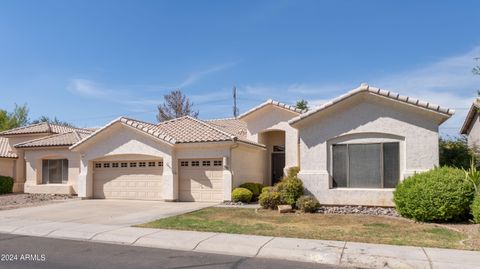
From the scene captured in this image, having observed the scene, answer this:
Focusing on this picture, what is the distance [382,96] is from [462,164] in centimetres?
617

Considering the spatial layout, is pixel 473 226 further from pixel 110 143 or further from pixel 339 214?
pixel 110 143

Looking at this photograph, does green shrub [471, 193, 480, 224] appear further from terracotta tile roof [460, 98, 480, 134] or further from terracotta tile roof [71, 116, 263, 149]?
terracotta tile roof [460, 98, 480, 134]

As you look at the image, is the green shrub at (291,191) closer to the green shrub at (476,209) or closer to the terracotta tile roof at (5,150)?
the green shrub at (476,209)

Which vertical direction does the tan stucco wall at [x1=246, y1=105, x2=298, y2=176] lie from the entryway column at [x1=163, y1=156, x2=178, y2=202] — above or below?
above

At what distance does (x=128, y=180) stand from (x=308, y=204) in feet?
35.0

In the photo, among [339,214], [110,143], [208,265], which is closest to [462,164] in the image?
[339,214]

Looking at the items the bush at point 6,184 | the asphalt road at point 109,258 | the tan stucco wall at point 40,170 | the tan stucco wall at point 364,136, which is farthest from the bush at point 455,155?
the bush at point 6,184

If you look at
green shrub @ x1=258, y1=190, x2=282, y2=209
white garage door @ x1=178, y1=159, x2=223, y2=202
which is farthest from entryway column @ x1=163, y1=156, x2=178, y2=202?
green shrub @ x1=258, y1=190, x2=282, y2=209

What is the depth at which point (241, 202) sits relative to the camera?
1986 cm

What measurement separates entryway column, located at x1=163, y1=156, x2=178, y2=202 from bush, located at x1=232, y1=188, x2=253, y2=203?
3084 mm

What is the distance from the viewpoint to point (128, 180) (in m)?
22.6

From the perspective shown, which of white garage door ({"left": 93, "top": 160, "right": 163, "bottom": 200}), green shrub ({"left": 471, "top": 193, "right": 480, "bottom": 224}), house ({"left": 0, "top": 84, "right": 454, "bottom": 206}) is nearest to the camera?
green shrub ({"left": 471, "top": 193, "right": 480, "bottom": 224})

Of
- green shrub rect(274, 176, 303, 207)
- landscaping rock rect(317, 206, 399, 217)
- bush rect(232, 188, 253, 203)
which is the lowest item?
landscaping rock rect(317, 206, 399, 217)

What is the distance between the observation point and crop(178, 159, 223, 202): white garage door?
2075cm
